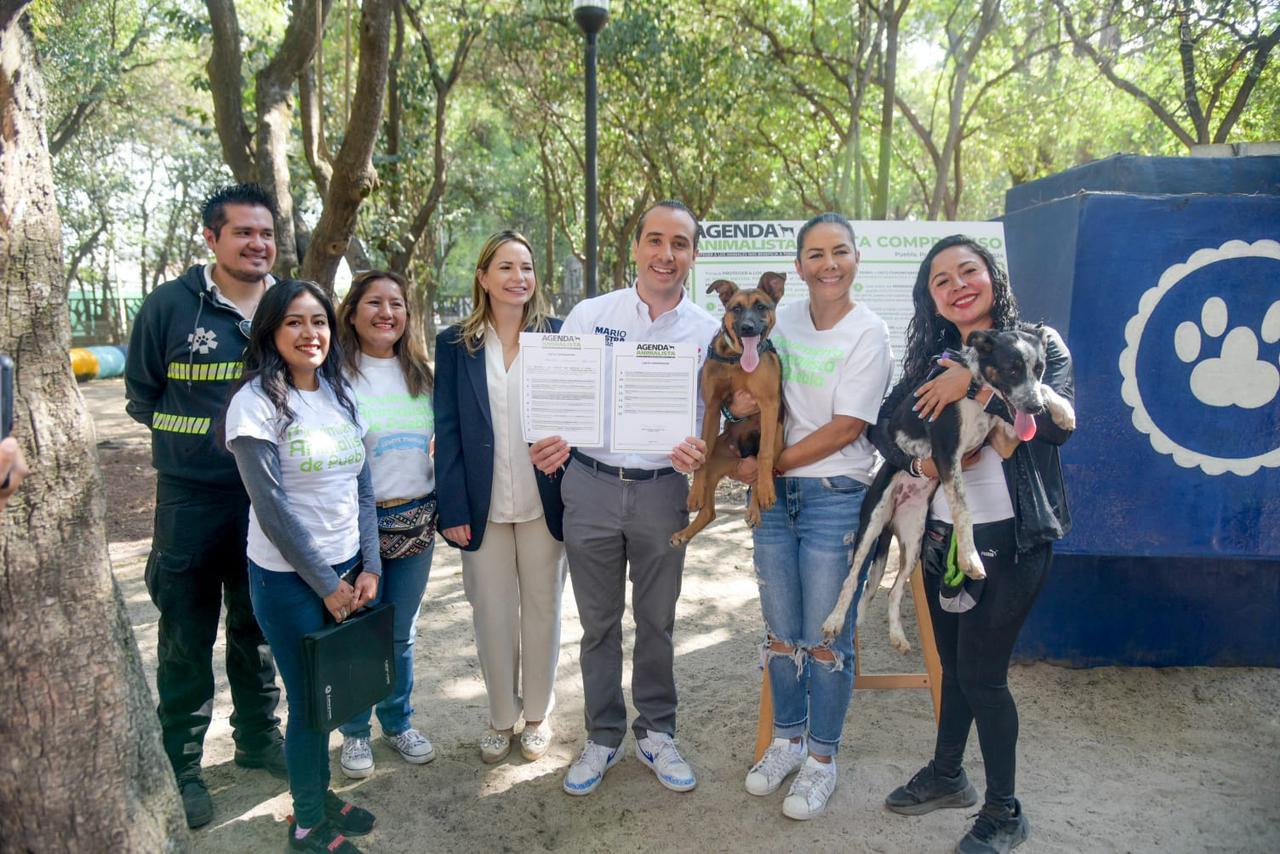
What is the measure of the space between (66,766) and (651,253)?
2.46 metres

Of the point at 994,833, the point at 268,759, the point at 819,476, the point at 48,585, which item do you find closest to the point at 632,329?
the point at 819,476

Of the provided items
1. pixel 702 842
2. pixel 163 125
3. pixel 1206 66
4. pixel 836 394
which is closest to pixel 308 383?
pixel 836 394

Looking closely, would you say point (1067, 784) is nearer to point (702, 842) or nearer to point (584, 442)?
point (702, 842)

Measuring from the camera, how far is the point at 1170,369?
3.88 meters

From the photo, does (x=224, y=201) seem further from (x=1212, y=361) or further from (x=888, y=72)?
(x=888, y=72)

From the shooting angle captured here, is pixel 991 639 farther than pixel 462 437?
No

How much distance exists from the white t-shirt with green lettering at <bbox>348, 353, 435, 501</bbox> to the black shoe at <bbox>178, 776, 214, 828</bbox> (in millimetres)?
1379

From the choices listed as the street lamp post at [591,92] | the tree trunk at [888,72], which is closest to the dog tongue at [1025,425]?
the street lamp post at [591,92]

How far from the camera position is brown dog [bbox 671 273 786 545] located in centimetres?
302

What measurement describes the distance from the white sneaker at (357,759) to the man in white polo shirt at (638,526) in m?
0.89

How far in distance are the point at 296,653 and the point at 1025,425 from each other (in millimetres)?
2538

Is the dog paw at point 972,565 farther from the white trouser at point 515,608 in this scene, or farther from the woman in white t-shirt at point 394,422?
the woman in white t-shirt at point 394,422

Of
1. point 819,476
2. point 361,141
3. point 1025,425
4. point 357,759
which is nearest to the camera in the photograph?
point 1025,425

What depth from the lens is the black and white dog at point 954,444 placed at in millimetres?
2514
